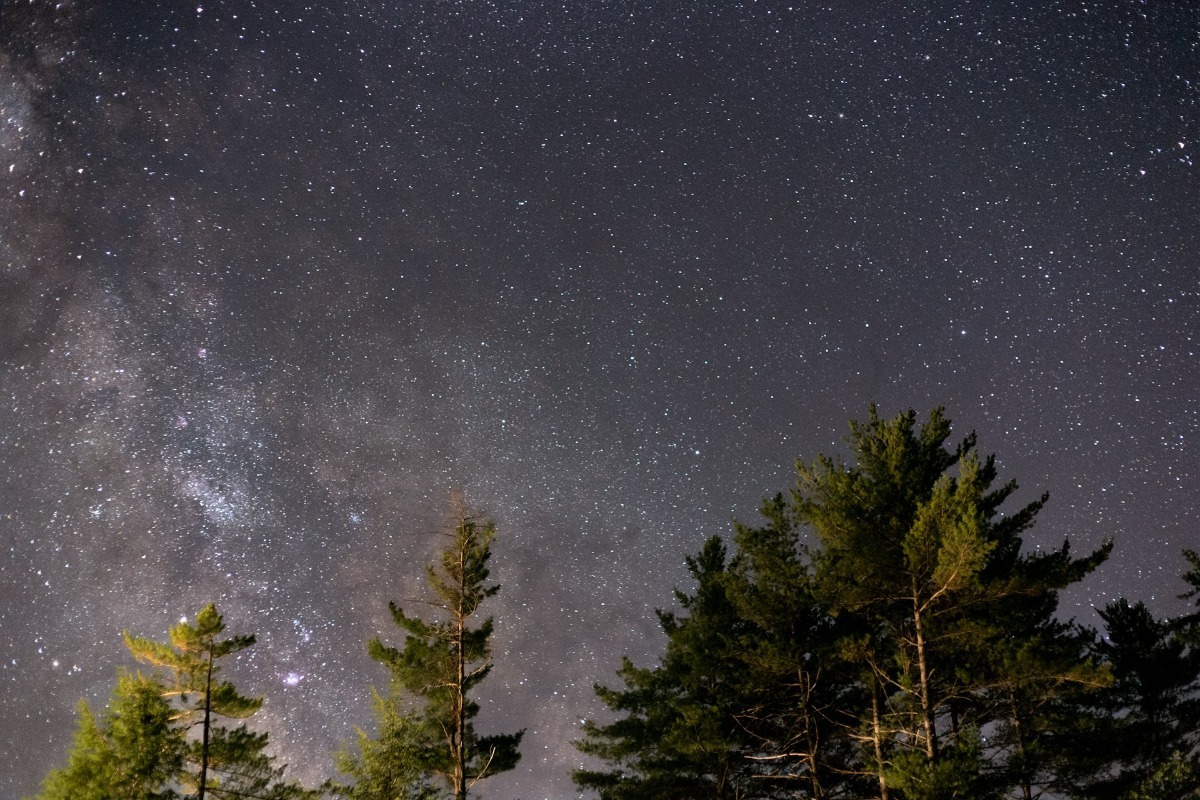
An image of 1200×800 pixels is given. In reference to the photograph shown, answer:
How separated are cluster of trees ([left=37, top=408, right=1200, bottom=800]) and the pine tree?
0.05 meters

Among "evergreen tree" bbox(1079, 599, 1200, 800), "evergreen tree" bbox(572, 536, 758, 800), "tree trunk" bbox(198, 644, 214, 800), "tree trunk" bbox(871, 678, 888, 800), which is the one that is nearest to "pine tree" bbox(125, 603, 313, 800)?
"tree trunk" bbox(198, 644, 214, 800)

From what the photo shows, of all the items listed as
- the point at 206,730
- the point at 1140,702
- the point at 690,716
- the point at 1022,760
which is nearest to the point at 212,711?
the point at 206,730

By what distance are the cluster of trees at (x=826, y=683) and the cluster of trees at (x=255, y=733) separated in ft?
0.16

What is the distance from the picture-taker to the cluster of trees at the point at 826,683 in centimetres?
1436

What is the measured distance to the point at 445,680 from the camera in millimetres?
17844

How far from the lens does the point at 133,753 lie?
16.9 metres

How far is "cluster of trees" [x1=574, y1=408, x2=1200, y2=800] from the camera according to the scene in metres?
13.6

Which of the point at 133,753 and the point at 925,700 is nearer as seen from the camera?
the point at 925,700

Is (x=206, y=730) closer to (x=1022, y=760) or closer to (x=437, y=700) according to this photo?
(x=437, y=700)

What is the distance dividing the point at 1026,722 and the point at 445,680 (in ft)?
45.3

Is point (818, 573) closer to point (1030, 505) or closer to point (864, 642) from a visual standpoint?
point (864, 642)

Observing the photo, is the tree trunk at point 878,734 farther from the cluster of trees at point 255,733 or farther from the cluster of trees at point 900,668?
the cluster of trees at point 255,733

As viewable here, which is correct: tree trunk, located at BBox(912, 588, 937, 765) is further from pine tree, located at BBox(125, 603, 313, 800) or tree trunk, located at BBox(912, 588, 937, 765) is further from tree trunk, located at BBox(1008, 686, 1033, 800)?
pine tree, located at BBox(125, 603, 313, 800)

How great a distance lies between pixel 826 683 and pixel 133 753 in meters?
17.2
